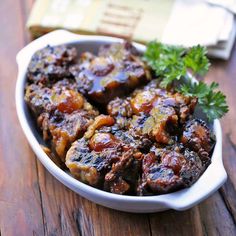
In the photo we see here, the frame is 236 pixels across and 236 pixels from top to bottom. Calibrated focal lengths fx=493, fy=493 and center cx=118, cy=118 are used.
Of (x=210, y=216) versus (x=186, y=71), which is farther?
(x=186, y=71)

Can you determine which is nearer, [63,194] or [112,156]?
[112,156]

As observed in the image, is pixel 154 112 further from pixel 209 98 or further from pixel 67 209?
pixel 67 209

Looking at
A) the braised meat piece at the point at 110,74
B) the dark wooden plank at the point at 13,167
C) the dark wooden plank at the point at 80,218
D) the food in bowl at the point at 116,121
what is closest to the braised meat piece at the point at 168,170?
the food in bowl at the point at 116,121

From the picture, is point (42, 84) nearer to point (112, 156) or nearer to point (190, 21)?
point (112, 156)

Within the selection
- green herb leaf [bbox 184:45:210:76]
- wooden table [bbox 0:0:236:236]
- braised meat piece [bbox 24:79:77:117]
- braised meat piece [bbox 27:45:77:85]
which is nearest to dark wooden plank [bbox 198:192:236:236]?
wooden table [bbox 0:0:236:236]

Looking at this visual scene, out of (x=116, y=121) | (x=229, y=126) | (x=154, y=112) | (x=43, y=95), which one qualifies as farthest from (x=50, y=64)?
(x=229, y=126)

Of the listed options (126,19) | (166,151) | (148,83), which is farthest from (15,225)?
(126,19)
